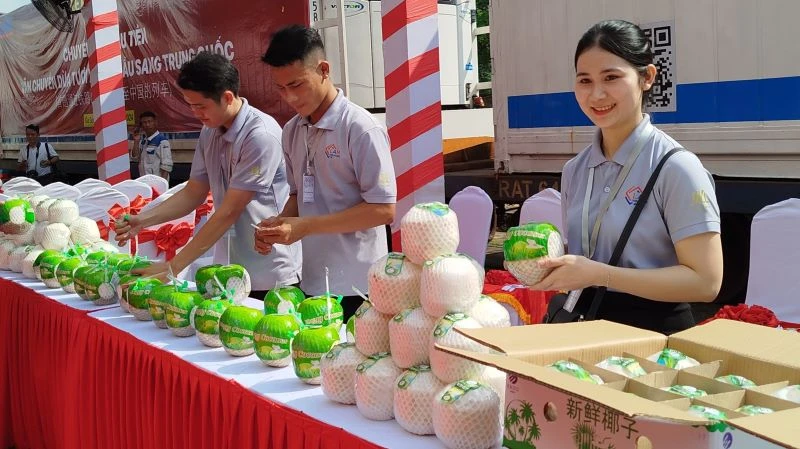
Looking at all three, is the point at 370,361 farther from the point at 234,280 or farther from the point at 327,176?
the point at 327,176

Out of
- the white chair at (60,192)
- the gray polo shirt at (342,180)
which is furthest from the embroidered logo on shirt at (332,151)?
the white chair at (60,192)

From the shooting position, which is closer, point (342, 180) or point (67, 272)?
point (342, 180)

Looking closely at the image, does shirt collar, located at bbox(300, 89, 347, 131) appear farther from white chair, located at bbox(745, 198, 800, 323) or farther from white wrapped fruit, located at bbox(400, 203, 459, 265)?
white chair, located at bbox(745, 198, 800, 323)

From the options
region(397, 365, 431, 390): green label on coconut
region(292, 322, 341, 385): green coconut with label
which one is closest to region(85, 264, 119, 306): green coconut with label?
region(292, 322, 341, 385): green coconut with label

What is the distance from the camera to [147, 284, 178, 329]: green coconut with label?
95.7 inches

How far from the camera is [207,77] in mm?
2797

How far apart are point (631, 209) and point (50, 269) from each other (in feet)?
7.78

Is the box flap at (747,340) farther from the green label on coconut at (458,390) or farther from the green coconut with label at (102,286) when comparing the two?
the green coconut with label at (102,286)

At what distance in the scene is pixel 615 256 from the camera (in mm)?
1671

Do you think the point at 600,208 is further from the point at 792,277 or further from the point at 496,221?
the point at 496,221

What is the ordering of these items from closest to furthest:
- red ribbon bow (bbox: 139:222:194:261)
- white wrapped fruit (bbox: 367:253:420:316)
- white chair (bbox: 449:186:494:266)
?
1. white wrapped fruit (bbox: 367:253:420:316)
2. white chair (bbox: 449:186:494:266)
3. red ribbon bow (bbox: 139:222:194:261)

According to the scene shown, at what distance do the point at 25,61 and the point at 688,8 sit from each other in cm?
1187

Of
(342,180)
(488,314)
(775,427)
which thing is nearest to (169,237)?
(342,180)

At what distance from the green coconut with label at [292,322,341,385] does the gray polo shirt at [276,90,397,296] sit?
760mm
